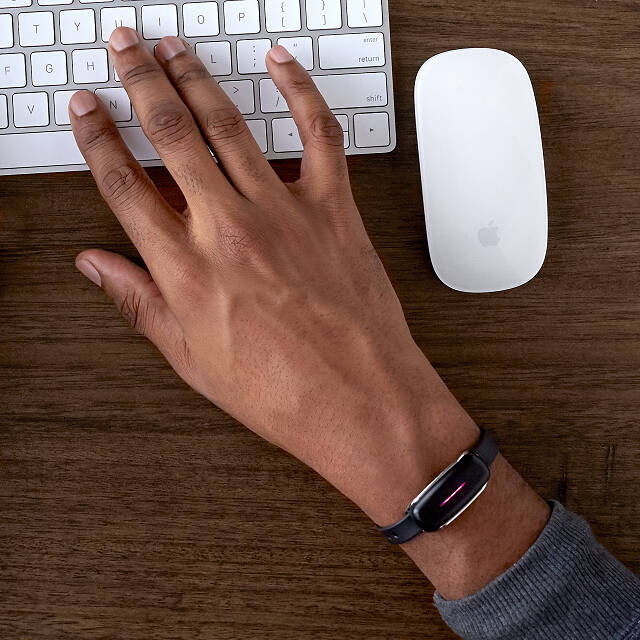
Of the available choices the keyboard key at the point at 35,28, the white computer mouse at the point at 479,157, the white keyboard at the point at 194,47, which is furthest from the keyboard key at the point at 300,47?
the keyboard key at the point at 35,28

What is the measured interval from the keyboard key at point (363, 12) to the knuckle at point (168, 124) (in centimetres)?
18

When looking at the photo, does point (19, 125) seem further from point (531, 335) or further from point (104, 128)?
point (531, 335)

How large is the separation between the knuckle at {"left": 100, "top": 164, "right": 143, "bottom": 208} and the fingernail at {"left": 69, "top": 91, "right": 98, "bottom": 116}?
0.20 feet

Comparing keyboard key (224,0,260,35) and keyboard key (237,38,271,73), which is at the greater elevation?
keyboard key (224,0,260,35)

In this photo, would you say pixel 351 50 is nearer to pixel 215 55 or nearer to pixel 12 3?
pixel 215 55

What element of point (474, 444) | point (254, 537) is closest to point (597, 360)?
point (474, 444)

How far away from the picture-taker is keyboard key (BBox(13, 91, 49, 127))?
612 mm

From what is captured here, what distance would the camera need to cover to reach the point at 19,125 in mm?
616

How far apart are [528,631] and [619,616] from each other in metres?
0.08

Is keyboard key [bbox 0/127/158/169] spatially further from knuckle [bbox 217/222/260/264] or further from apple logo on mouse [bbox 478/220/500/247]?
apple logo on mouse [bbox 478/220/500/247]

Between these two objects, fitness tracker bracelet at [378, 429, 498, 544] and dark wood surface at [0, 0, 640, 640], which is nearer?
fitness tracker bracelet at [378, 429, 498, 544]

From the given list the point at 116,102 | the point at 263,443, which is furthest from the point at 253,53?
the point at 263,443

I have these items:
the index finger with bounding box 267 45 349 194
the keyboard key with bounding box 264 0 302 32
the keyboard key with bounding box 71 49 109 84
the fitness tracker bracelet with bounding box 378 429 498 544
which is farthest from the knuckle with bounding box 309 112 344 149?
the fitness tracker bracelet with bounding box 378 429 498 544

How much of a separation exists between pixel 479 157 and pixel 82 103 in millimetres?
369
